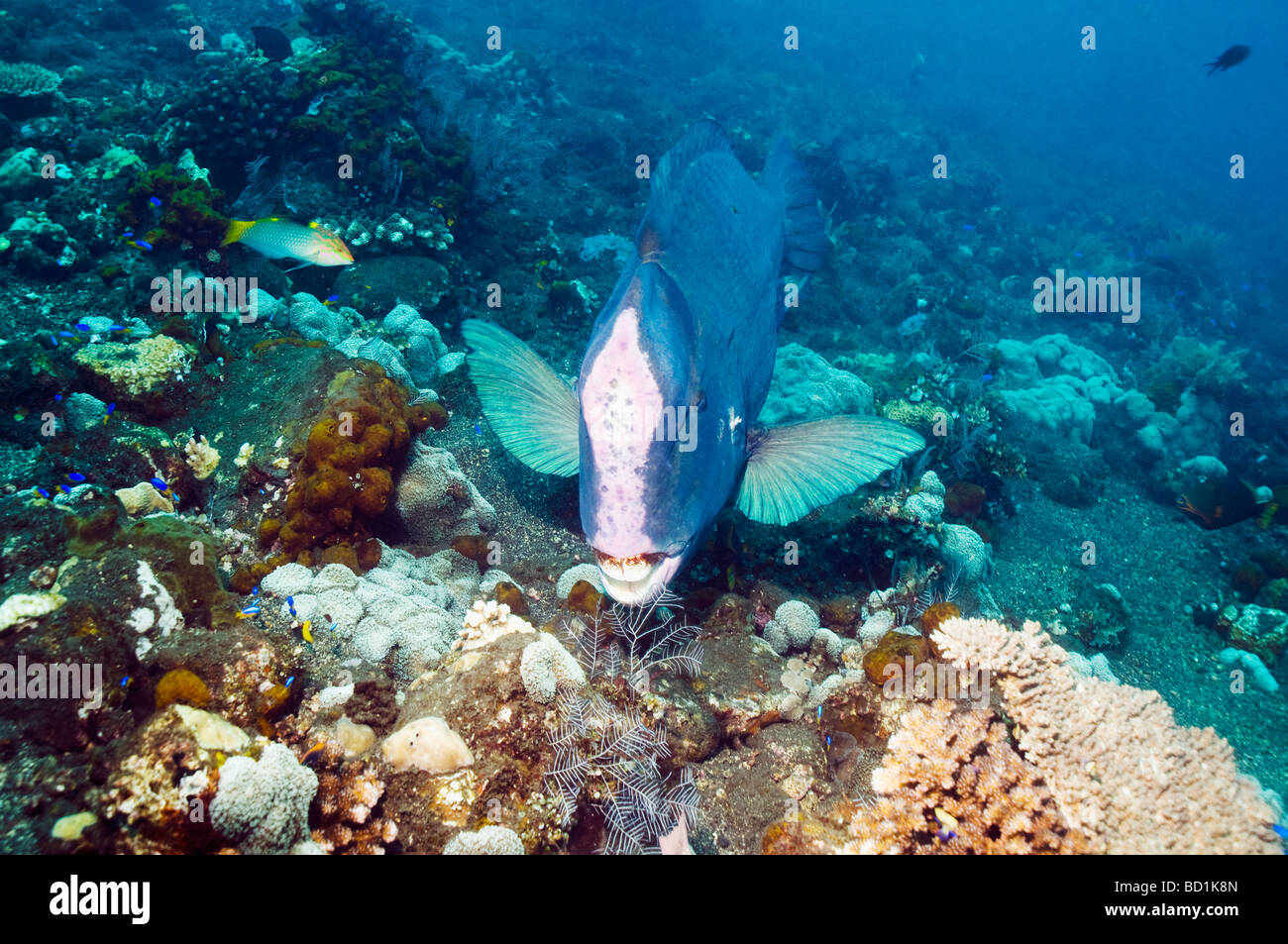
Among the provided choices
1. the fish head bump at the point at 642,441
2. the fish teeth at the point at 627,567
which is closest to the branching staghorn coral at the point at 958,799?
the fish head bump at the point at 642,441

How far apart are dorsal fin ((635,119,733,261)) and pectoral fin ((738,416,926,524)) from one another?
132cm

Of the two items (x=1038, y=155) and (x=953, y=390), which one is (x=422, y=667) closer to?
(x=953, y=390)

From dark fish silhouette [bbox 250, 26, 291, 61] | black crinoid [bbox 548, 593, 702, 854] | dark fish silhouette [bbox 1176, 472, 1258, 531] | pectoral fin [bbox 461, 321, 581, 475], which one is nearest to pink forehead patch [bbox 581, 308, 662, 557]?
black crinoid [bbox 548, 593, 702, 854]

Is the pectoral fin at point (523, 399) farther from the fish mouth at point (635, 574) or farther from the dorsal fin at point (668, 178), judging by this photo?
the fish mouth at point (635, 574)

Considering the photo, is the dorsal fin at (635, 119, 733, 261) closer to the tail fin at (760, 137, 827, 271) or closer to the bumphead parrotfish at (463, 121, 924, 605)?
the bumphead parrotfish at (463, 121, 924, 605)

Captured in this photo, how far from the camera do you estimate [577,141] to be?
16.1 meters

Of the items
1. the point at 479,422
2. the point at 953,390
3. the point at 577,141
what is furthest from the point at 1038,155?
the point at 479,422

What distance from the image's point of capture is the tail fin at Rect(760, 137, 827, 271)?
480 cm

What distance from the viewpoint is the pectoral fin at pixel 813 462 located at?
304cm

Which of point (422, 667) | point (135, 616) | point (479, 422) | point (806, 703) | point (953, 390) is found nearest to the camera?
point (135, 616)

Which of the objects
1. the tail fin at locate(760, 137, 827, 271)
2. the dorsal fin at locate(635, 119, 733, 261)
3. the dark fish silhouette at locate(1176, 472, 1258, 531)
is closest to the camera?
the dorsal fin at locate(635, 119, 733, 261)

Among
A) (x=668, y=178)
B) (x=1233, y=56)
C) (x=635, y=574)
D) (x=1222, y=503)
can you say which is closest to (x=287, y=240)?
(x=668, y=178)

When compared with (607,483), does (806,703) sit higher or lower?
lower

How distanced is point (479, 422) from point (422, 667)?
122 inches
